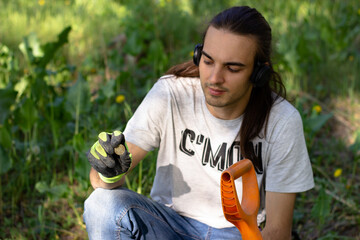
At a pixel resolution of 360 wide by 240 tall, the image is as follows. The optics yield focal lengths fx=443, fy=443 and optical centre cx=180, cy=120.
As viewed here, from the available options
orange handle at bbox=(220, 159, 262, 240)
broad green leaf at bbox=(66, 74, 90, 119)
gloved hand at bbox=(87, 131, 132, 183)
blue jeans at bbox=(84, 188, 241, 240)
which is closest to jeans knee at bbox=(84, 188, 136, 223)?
blue jeans at bbox=(84, 188, 241, 240)

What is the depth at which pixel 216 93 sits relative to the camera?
1690 millimetres

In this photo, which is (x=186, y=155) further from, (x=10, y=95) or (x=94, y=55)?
(x=94, y=55)

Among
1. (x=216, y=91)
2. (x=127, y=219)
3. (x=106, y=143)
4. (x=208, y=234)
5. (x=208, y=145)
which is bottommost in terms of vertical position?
(x=208, y=234)

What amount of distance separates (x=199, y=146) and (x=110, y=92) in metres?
1.14

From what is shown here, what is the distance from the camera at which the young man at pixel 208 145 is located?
1687mm

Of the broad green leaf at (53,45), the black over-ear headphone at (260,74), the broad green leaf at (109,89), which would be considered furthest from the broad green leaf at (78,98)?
the black over-ear headphone at (260,74)

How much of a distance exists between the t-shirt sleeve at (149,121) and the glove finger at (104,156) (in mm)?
330

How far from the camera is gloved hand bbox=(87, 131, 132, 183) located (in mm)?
1520

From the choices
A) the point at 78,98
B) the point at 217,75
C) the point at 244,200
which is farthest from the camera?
the point at 78,98

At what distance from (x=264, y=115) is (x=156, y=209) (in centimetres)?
61

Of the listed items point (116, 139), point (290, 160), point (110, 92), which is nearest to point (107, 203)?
point (116, 139)

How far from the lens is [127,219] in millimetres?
1704

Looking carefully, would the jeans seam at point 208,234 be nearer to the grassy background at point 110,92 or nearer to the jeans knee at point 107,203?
the jeans knee at point 107,203

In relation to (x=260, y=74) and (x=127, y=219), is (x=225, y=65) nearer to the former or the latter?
(x=260, y=74)
